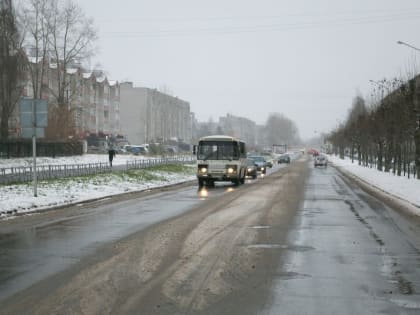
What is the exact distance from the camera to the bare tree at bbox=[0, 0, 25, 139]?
4988 cm

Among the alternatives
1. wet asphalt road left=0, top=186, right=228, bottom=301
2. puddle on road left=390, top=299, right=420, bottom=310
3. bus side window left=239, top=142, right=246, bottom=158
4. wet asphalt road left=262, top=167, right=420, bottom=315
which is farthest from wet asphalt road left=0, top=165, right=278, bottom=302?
bus side window left=239, top=142, right=246, bottom=158

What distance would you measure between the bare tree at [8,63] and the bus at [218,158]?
24.2 metres

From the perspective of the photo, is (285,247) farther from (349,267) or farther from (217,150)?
(217,150)

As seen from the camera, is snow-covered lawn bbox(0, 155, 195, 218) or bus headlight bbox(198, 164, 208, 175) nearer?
snow-covered lawn bbox(0, 155, 195, 218)

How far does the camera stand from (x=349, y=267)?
9.65 metres

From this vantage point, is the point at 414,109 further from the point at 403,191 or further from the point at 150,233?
the point at 150,233

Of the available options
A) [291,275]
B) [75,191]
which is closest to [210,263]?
[291,275]

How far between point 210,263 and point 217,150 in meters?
24.7

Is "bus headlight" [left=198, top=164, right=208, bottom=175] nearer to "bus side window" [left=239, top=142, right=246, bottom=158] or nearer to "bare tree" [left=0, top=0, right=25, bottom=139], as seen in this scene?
"bus side window" [left=239, top=142, right=246, bottom=158]

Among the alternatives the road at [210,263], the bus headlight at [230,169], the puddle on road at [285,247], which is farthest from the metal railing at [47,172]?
the puddle on road at [285,247]

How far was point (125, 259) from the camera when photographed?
10.2m

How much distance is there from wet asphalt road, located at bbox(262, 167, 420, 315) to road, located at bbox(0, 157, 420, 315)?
0.02 metres

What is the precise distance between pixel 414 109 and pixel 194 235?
2605cm

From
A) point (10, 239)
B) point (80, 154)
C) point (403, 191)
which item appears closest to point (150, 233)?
point (10, 239)
